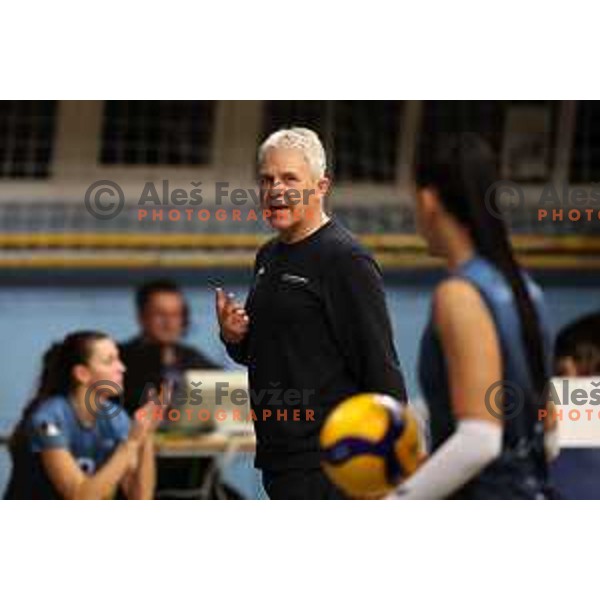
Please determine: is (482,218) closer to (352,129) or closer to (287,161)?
(287,161)

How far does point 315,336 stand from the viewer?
518 cm

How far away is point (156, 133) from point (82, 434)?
3.32 feet

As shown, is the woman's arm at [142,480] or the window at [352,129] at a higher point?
the window at [352,129]

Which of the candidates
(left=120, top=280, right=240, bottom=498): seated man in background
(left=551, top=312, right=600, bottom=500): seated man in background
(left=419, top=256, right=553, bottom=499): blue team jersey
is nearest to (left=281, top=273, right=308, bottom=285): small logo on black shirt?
(left=419, top=256, right=553, bottom=499): blue team jersey

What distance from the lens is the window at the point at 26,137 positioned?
599 centimetres

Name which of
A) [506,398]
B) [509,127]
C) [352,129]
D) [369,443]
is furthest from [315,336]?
[509,127]

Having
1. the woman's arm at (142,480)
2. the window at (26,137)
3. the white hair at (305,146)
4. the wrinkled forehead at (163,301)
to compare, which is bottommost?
the woman's arm at (142,480)

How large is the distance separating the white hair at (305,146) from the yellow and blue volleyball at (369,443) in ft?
2.35

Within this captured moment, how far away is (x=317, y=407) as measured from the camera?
17.2 feet

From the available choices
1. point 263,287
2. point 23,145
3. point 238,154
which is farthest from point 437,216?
point 23,145

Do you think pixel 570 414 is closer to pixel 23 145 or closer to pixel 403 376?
pixel 403 376

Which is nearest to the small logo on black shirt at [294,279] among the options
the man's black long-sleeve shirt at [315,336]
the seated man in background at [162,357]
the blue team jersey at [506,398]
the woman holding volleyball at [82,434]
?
the man's black long-sleeve shirt at [315,336]

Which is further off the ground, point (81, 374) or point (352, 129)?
point (352, 129)

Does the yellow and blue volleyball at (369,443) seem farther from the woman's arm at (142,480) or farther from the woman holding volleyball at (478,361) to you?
Answer: the woman's arm at (142,480)
